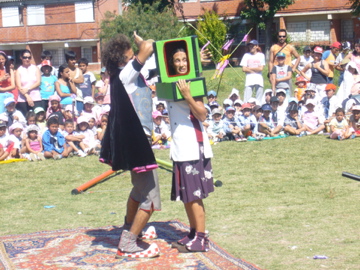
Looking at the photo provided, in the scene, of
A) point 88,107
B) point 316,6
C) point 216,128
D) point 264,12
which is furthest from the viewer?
point 316,6

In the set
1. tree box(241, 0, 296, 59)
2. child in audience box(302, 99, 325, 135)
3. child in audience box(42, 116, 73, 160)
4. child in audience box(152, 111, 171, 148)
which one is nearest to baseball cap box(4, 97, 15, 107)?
child in audience box(42, 116, 73, 160)

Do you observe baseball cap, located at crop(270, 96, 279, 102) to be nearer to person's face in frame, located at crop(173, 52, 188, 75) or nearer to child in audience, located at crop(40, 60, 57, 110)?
child in audience, located at crop(40, 60, 57, 110)

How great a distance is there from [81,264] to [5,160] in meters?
6.31

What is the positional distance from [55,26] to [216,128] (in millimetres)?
34412

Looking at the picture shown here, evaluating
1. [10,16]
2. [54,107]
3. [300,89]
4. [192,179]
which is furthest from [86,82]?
[10,16]

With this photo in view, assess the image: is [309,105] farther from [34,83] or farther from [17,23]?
[17,23]

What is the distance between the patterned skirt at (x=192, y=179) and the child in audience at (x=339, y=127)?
272 inches

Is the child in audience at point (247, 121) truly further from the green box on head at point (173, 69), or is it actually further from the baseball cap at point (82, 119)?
the green box on head at point (173, 69)

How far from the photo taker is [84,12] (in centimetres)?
4538

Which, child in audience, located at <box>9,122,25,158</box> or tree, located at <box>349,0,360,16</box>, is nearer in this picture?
child in audience, located at <box>9,122,25,158</box>

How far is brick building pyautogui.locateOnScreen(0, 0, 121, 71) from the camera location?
44750mm

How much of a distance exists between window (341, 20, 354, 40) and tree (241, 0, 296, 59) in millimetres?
→ 4650

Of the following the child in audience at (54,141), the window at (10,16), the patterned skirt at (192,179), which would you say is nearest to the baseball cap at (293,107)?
the child in audience at (54,141)

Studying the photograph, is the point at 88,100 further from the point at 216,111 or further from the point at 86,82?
the point at 216,111
